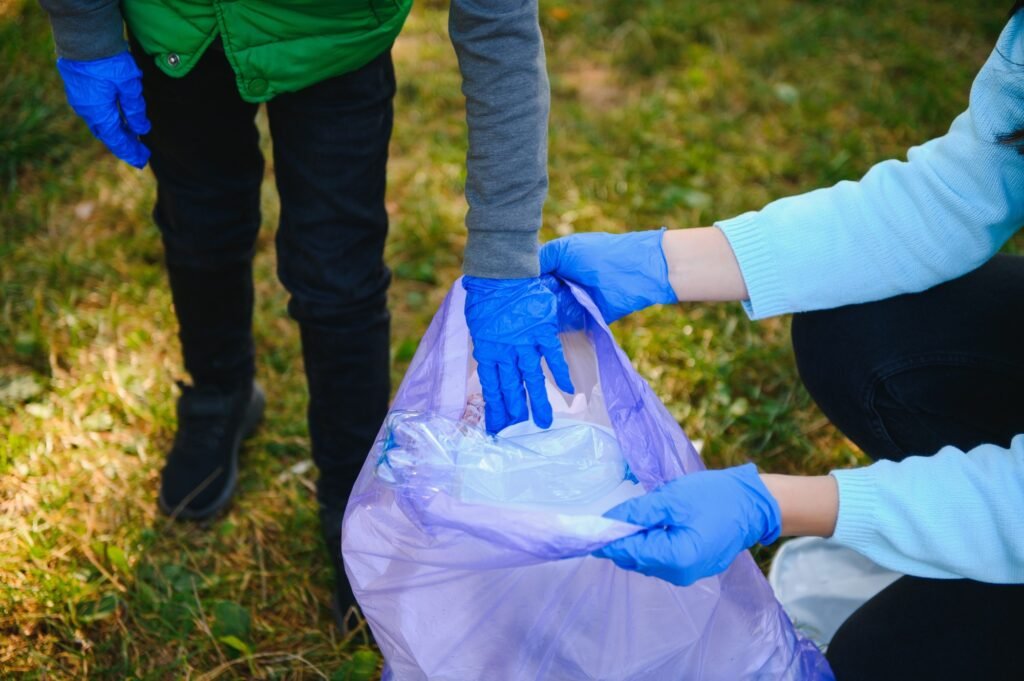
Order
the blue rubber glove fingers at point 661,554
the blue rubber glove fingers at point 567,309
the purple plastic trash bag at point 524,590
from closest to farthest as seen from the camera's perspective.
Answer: the blue rubber glove fingers at point 661,554 → the purple plastic trash bag at point 524,590 → the blue rubber glove fingers at point 567,309

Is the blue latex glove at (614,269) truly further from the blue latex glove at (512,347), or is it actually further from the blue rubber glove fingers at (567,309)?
the blue latex glove at (512,347)

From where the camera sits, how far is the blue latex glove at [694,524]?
0.87 m

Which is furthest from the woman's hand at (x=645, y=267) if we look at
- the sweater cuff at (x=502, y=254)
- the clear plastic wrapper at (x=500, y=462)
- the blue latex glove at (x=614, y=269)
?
the clear plastic wrapper at (x=500, y=462)

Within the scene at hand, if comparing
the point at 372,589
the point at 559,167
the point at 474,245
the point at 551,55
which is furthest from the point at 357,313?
the point at 551,55

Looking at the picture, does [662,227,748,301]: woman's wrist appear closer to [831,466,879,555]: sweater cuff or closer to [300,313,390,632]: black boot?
[831,466,879,555]: sweater cuff

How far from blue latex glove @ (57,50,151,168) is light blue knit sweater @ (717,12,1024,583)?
2.65 ft

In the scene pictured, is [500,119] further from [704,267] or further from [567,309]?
[704,267]

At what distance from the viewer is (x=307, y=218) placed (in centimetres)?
123

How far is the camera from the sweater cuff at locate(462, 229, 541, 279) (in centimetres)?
107

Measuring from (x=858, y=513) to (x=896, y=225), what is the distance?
1.37 ft

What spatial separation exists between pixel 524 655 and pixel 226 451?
82cm

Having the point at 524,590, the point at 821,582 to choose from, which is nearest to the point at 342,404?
the point at 524,590

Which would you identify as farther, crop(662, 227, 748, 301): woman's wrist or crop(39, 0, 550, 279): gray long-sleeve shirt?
crop(662, 227, 748, 301): woman's wrist

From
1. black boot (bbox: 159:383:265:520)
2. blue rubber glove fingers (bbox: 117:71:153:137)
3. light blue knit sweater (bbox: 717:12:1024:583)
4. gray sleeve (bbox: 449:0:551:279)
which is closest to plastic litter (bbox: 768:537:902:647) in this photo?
light blue knit sweater (bbox: 717:12:1024:583)
